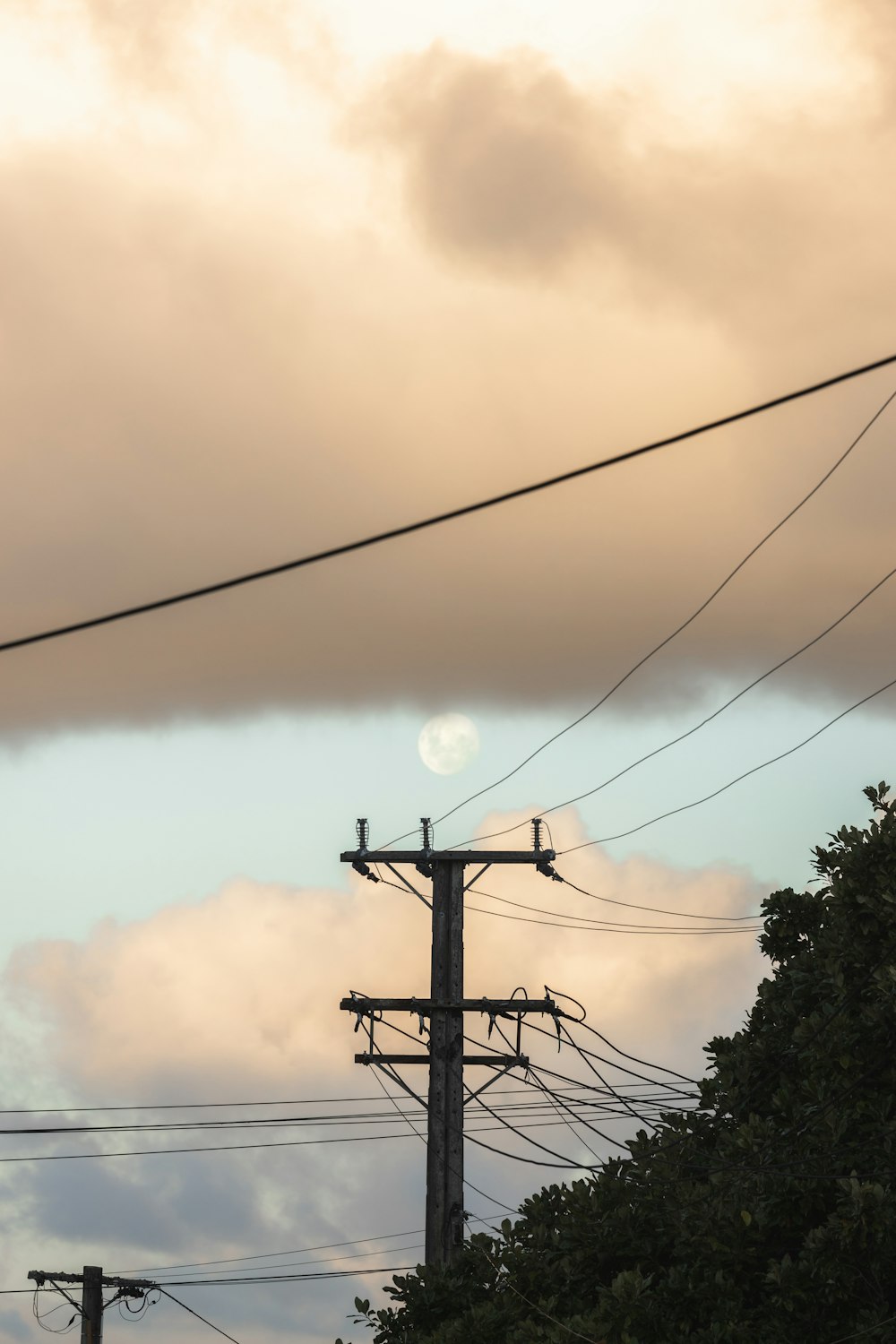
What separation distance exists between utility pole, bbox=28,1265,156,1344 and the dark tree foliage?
20980 millimetres

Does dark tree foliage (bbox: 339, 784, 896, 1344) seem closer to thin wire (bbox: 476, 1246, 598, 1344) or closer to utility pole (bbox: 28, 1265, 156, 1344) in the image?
thin wire (bbox: 476, 1246, 598, 1344)

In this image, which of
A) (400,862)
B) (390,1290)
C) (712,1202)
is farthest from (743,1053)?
(400,862)

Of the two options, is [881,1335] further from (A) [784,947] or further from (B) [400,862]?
(B) [400,862]

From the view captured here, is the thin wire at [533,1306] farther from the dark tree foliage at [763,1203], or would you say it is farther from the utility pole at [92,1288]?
the utility pole at [92,1288]

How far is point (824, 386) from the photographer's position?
12250 millimetres

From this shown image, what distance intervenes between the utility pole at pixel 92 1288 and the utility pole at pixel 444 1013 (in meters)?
16.8

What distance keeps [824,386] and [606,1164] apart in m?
10.7

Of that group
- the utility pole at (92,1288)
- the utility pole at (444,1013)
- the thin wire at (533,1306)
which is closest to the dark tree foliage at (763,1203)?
the thin wire at (533,1306)

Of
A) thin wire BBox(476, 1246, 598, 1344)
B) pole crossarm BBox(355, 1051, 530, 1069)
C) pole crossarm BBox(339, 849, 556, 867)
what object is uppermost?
pole crossarm BBox(339, 849, 556, 867)

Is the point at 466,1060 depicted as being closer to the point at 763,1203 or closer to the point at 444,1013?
the point at 444,1013

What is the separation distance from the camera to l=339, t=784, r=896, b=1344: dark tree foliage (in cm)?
1681

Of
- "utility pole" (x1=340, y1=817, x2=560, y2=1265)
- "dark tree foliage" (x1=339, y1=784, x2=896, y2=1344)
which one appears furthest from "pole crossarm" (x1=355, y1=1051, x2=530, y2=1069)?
"dark tree foliage" (x1=339, y1=784, x2=896, y2=1344)

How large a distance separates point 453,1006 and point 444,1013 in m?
0.17

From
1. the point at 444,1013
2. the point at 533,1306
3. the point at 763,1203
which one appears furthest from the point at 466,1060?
the point at 763,1203
